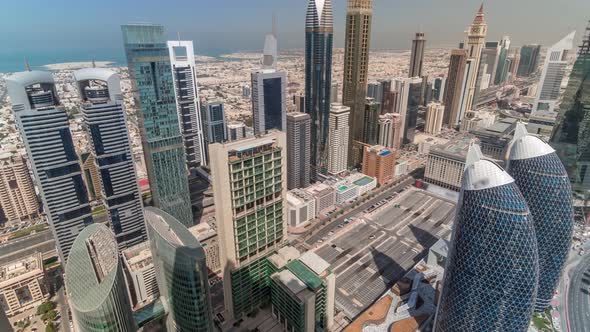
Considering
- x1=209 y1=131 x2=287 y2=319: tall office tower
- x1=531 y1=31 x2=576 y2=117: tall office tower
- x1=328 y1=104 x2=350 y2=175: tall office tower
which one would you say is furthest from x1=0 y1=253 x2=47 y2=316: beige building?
x1=531 y1=31 x2=576 y2=117: tall office tower

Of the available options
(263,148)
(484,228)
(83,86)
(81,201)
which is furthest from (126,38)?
(484,228)

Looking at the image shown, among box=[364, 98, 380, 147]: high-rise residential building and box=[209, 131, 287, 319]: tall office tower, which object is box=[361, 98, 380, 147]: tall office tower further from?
box=[209, 131, 287, 319]: tall office tower

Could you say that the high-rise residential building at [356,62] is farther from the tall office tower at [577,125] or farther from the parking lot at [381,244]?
the tall office tower at [577,125]

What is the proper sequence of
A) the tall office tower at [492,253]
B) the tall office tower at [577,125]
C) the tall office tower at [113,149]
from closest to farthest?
the tall office tower at [492,253] < the tall office tower at [113,149] < the tall office tower at [577,125]

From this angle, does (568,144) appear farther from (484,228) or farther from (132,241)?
(132,241)

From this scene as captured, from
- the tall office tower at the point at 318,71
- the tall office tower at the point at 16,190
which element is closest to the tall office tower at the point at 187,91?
the tall office tower at the point at 318,71

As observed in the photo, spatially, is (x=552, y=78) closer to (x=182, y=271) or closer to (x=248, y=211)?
(x=248, y=211)
